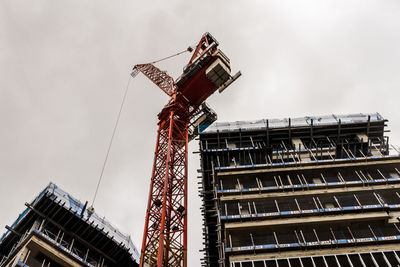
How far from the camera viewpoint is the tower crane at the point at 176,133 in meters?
34.3

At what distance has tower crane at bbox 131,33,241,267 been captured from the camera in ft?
112

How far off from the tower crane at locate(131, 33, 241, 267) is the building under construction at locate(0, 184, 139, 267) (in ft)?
36.2

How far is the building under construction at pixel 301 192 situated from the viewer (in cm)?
3206

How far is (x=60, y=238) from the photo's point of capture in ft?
140

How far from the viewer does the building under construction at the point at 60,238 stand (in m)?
38.2

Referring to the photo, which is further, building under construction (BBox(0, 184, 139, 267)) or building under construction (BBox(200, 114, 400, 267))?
building under construction (BBox(0, 184, 139, 267))

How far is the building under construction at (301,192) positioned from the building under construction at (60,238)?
46.9ft

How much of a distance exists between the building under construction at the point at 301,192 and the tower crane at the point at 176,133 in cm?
378

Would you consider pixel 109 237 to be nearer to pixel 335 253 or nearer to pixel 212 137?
pixel 212 137

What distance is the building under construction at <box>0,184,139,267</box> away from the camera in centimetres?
3819

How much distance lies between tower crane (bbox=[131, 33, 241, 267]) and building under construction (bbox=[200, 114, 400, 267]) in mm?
3780

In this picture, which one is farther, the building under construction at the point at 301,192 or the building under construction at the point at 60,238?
the building under construction at the point at 60,238

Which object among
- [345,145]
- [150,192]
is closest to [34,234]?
[150,192]

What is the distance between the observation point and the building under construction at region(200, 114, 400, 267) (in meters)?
32.1
